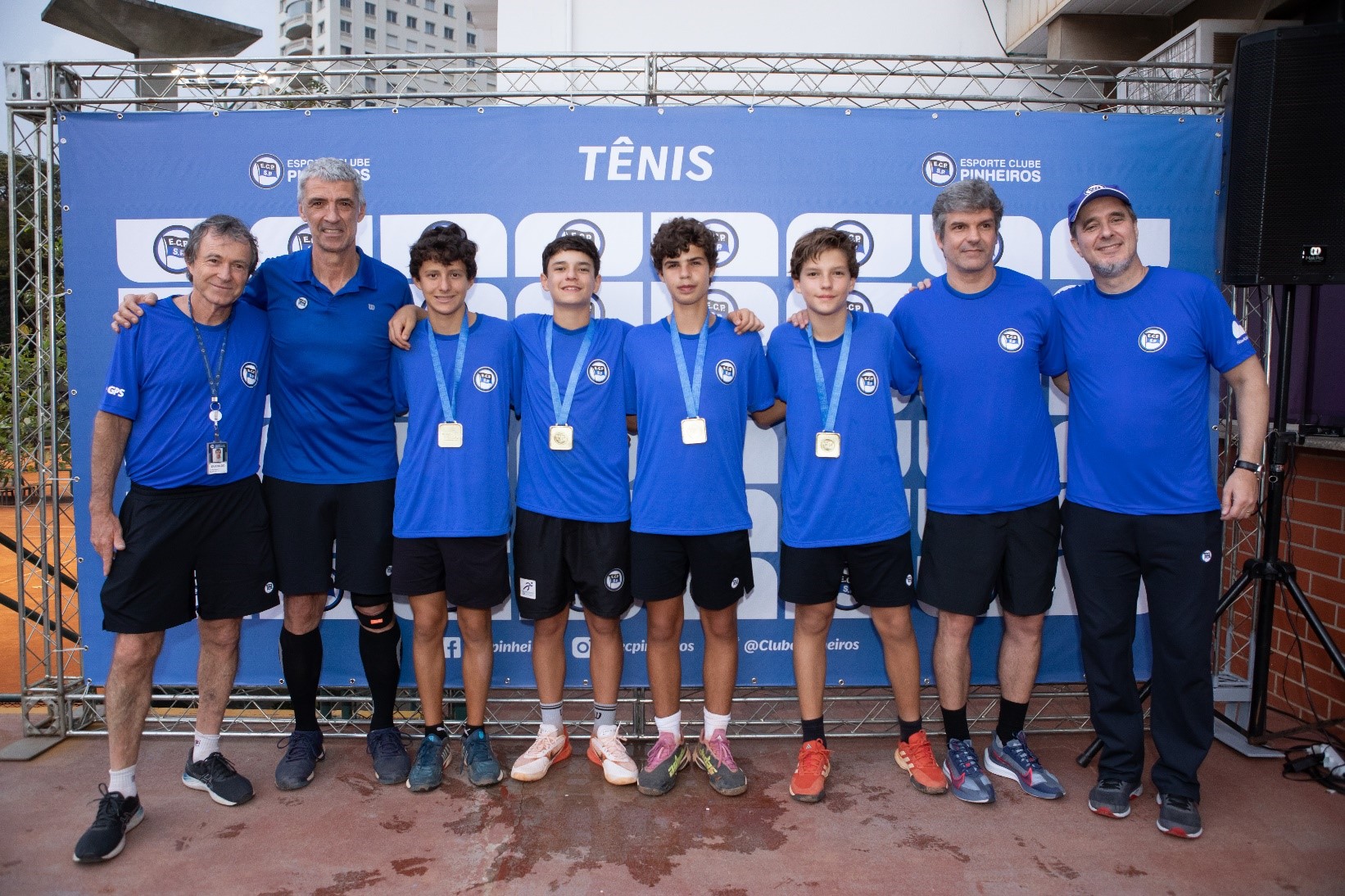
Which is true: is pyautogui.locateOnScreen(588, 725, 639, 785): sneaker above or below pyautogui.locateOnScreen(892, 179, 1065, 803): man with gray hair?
below

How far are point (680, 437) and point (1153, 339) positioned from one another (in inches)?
61.5

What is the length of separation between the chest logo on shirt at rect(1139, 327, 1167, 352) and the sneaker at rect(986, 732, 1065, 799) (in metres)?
1.47

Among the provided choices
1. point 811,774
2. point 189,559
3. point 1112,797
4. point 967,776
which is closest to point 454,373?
point 189,559

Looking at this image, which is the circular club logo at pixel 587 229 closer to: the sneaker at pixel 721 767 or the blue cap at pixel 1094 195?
the blue cap at pixel 1094 195

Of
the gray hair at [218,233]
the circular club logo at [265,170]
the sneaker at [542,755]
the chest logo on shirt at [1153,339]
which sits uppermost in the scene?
the circular club logo at [265,170]

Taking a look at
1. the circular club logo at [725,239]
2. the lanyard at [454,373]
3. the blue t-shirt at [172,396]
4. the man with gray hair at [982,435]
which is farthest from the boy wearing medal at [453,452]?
the man with gray hair at [982,435]

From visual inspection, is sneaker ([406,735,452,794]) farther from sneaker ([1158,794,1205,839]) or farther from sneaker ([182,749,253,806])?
sneaker ([1158,794,1205,839])

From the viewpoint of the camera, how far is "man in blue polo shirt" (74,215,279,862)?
8.57 feet

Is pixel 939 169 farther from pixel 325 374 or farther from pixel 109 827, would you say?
pixel 109 827

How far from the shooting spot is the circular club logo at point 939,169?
3418mm

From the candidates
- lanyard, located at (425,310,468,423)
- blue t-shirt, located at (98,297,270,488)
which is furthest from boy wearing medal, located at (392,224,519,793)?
blue t-shirt, located at (98,297,270,488)

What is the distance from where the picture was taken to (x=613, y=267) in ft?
11.2

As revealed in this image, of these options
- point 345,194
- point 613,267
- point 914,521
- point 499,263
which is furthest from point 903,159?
point 345,194

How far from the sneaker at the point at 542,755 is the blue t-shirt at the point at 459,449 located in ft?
2.77
